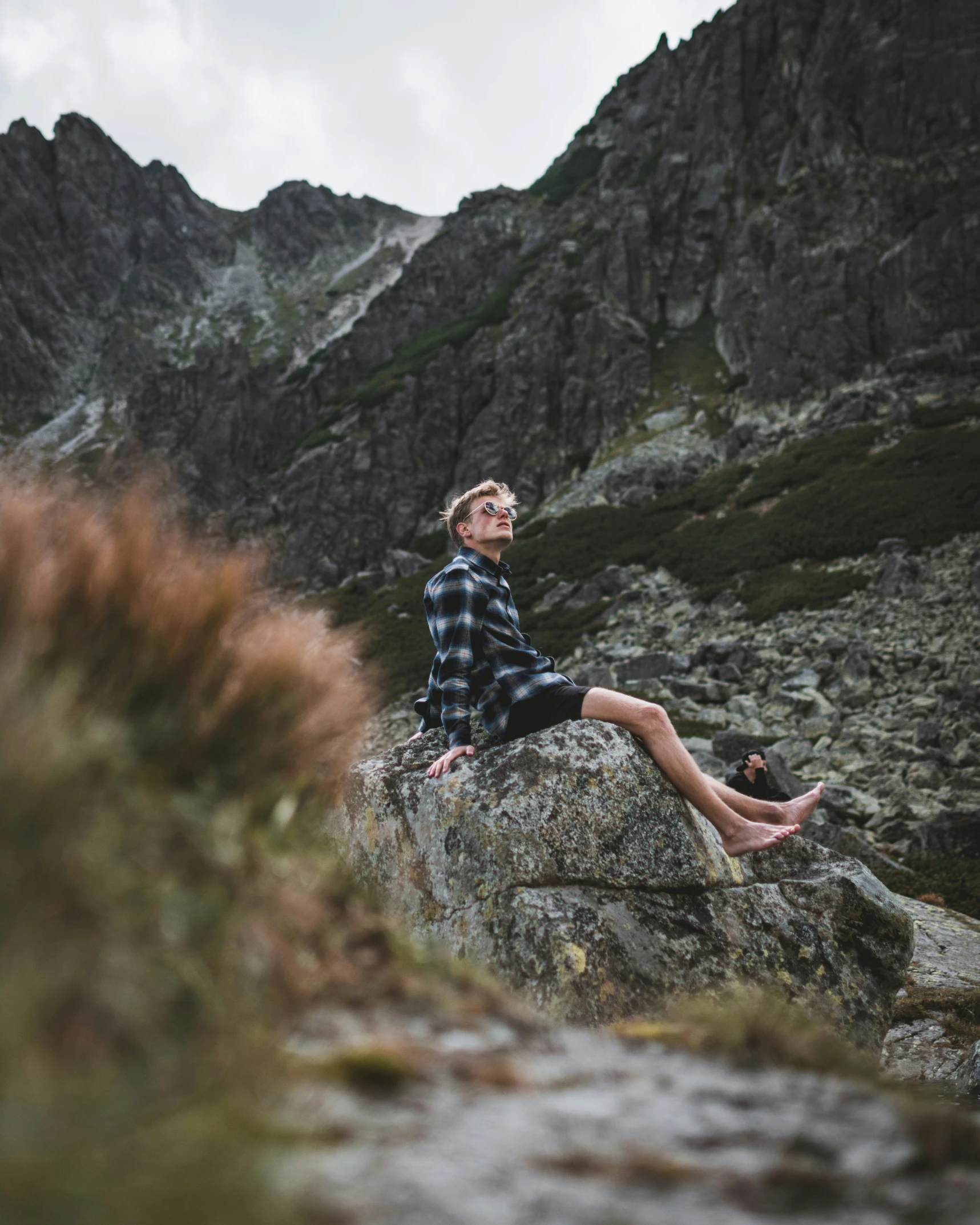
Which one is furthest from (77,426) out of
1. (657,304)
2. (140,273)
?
(657,304)

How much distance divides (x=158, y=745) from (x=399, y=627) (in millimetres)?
→ 34753

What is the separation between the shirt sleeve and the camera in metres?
4.93

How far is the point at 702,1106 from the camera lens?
1.54m

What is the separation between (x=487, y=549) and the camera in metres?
5.50

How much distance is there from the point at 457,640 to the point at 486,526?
97 cm

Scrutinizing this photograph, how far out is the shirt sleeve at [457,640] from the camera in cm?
493

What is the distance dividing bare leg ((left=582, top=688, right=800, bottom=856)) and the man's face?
136 cm

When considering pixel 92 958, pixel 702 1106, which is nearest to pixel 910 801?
pixel 702 1106

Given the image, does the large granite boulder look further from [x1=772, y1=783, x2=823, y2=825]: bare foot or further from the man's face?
the man's face

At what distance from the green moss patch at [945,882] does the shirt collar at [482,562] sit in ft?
22.6

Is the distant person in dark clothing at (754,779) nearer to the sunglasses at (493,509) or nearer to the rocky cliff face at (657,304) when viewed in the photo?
the sunglasses at (493,509)

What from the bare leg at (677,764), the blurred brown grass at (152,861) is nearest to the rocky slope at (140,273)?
the bare leg at (677,764)

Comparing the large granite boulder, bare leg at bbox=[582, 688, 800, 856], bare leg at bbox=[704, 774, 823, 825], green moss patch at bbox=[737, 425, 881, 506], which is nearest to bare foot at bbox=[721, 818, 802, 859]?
bare leg at bbox=[582, 688, 800, 856]

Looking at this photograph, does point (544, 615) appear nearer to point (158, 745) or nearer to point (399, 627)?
point (399, 627)
